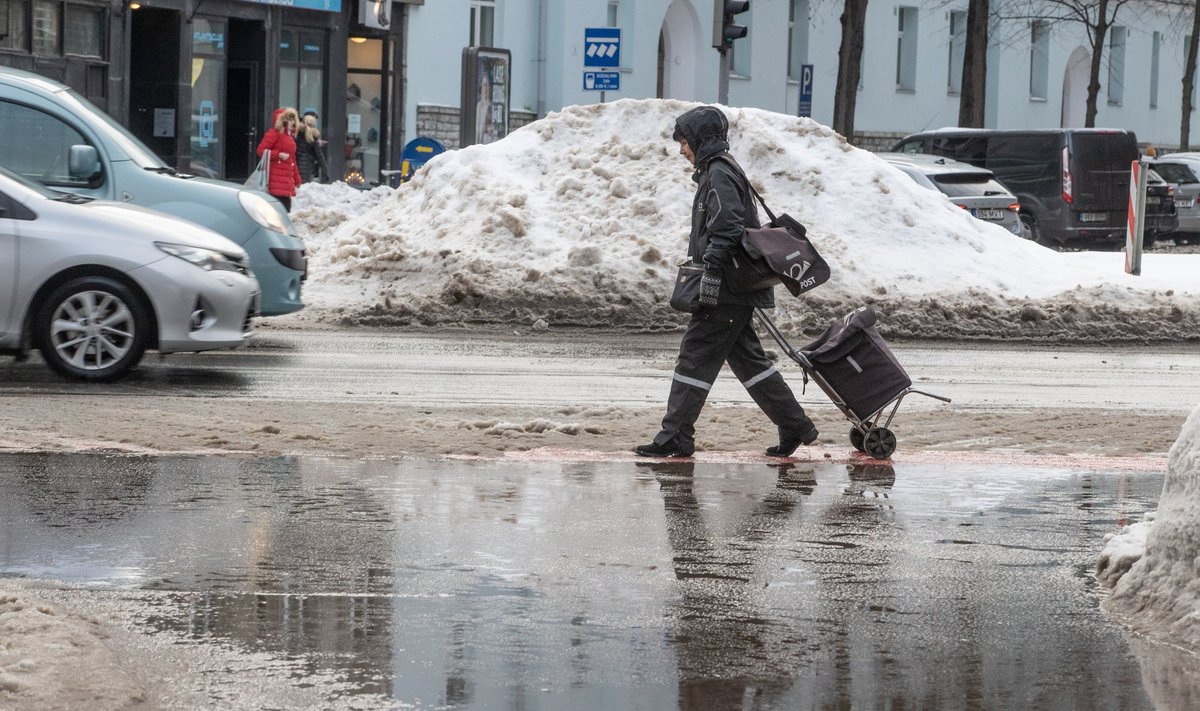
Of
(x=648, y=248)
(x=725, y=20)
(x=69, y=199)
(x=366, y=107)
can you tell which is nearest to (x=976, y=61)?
(x=366, y=107)

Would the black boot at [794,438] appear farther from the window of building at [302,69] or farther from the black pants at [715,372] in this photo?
the window of building at [302,69]

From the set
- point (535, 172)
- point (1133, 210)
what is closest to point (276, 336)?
point (535, 172)

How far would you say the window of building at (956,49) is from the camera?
50.5 metres

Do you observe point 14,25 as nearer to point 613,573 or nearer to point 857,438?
point 857,438

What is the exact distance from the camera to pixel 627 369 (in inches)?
508

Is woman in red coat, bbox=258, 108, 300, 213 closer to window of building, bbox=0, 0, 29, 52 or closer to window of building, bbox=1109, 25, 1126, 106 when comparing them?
window of building, bbox=0, 0, 29, 52

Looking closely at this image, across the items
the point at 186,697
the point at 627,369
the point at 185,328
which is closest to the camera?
the point at 186,697

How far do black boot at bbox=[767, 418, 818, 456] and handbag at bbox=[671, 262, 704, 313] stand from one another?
2.41 ft

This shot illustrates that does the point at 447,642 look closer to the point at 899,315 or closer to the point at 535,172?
the point at 899,315

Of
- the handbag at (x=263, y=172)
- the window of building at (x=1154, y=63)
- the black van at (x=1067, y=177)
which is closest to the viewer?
the handbag at (x=263, y=172)

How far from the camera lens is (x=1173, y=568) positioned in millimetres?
5348

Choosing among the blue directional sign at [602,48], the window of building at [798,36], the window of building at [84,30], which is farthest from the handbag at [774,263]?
the window of building at [798,36]

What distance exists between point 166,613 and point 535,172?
14.0m

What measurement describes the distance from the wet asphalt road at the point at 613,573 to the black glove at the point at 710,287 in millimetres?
754
